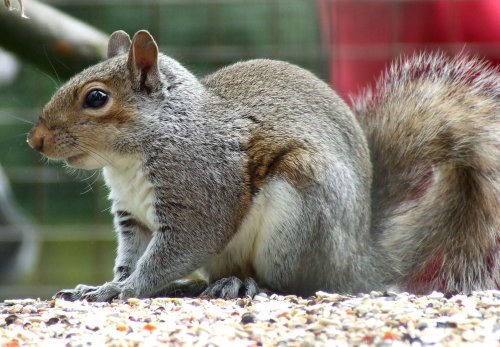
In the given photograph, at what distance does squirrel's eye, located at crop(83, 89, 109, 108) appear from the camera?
2.39 metres

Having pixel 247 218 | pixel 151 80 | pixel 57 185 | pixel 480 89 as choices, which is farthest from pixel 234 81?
pixel 57 185

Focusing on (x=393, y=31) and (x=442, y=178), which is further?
(x=393, y=31)

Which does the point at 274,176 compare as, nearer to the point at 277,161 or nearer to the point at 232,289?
the point at 277,161

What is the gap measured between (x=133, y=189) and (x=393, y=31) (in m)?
2.18

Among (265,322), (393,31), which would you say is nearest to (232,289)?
(265,322)

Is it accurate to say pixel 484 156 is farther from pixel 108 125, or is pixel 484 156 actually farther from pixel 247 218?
pixel 108 125

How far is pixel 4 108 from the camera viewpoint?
4.81 m

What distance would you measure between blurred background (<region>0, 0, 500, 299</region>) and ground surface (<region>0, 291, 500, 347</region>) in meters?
1.84

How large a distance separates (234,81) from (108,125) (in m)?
0.34

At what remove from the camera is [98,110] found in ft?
7.84

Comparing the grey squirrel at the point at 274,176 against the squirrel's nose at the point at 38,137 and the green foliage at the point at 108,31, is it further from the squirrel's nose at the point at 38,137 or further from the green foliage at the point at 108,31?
the green foliage at the point at 108,31

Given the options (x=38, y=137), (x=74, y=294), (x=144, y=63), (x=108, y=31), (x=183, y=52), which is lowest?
(x=74, y=294)

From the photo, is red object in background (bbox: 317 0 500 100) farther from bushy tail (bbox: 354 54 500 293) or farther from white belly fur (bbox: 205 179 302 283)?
white belly fur (bbox: 205 179 302 283)

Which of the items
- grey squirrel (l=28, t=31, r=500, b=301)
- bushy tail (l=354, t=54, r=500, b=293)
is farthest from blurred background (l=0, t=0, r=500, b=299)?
grey squirrel (l=28, t=31, r=500, b=301)
